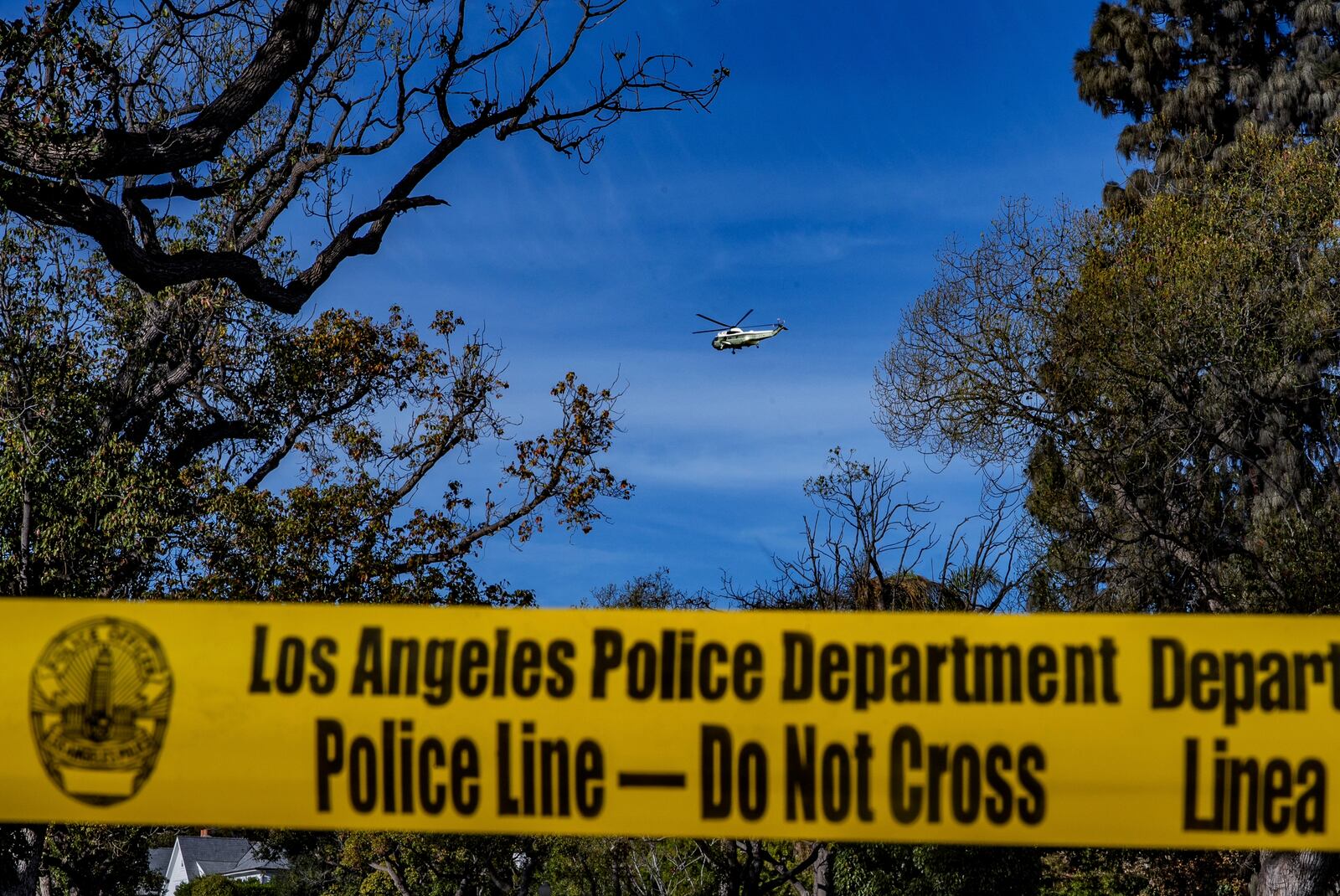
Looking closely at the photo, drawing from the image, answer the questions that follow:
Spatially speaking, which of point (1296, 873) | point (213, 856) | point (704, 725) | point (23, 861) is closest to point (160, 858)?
point (213, 856)

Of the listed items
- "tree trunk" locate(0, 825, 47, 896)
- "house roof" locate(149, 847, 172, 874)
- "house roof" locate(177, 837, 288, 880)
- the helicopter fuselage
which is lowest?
"house roof" locate(149, 847, 172, 874)

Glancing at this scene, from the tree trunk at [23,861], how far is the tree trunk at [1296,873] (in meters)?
17.5

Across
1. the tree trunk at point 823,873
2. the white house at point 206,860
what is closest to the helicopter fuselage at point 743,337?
the tree trunk at point 823,873

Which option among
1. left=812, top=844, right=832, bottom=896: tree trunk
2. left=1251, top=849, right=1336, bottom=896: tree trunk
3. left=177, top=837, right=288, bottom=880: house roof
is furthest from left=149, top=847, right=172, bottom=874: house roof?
left=1251, top=849, right=1336, bottom=896: tree trunk

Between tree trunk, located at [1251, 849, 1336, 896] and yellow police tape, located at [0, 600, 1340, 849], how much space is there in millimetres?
14766

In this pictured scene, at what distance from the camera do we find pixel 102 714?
4.45 metres

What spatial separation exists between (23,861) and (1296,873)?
1829cm

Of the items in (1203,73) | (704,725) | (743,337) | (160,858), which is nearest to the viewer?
(704,725)

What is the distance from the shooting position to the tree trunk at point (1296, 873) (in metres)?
16.9

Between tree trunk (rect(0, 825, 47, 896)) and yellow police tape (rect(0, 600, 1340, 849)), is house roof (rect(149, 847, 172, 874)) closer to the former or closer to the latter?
tree trunk (rect(0, 825, 47, 896))

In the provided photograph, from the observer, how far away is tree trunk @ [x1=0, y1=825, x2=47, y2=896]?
16922 millimetres

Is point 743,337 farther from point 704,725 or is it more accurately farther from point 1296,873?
point 704,725

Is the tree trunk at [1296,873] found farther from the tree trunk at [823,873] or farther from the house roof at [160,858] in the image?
the house roof at [160,858]

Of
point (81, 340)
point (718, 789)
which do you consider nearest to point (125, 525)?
point (81, 340)
